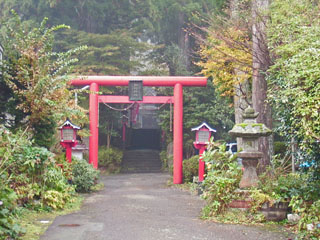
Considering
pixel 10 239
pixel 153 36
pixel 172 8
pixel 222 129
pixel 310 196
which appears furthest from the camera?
pixel 153 36

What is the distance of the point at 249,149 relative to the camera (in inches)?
361

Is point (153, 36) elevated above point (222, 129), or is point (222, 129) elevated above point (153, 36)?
point (153, 36)

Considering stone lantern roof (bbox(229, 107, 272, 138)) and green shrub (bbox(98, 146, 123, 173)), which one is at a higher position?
stone lantern roof (bbox(229, 107, 272, 138))

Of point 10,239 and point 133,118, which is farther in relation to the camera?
point 133,118

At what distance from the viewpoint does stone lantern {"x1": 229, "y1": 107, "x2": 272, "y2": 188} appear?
9.02 metres

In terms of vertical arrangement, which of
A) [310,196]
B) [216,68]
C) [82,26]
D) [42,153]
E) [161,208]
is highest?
[82,26]

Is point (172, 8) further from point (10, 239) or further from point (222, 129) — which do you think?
point (10, 239)

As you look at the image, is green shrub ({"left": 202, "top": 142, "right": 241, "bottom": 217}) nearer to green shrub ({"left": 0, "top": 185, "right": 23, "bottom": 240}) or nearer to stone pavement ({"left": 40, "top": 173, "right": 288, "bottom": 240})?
stone pavement ({"left": 40, "top": 173, "right": 288, "bottom": 240})

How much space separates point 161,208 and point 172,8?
63.7ft

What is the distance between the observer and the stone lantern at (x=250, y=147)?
9016mm

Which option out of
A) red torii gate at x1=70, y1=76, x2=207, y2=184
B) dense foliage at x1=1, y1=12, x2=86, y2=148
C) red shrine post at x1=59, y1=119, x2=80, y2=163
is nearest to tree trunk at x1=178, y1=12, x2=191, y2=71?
red torii gate at x1=70, y1=76, x2=207, y2=184

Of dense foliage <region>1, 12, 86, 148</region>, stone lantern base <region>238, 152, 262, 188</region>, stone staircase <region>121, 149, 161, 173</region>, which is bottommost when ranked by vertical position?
stone staircase <region>121, 149, 161, 173</region>

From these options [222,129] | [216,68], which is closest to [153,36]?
[222,129]

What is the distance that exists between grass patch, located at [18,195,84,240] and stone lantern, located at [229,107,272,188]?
4.00 meters
